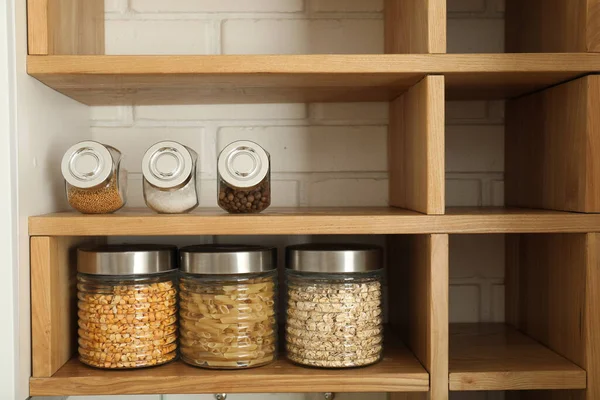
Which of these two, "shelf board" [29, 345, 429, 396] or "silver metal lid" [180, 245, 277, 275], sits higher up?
"silver metal lid" [180, 245, 277, 275]

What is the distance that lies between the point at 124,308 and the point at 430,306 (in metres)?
0.52

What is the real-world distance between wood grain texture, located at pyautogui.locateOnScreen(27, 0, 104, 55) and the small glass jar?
175 mm

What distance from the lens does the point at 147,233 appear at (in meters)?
1.14

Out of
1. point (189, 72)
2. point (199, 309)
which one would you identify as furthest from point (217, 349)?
point (189, 72)

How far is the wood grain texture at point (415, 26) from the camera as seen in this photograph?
114cm

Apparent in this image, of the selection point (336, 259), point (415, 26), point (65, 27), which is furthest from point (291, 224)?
point (65, 27)

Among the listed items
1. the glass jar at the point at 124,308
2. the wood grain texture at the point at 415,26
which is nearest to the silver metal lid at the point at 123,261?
the glass jar at the point at 124,308

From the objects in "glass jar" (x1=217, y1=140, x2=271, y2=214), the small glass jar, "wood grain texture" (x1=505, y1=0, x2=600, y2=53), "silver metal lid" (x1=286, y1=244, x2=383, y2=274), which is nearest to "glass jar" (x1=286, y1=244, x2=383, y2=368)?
"silver metal lid" (x1=286, y1=244, x2=383, y2=274)

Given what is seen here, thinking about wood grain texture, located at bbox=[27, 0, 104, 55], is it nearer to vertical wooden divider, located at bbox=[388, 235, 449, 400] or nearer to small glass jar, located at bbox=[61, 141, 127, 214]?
small glass jar, located at bbox=[61, 141, 127, 214]

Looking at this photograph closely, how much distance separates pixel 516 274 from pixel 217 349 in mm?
717

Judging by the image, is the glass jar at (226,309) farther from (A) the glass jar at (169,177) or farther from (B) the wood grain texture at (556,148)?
(B) the wood grain texture at (556,148)

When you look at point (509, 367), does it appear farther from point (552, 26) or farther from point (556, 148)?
point (552, 26)

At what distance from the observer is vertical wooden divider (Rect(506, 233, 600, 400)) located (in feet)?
3.77

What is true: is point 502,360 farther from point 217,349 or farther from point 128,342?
point 128,342
